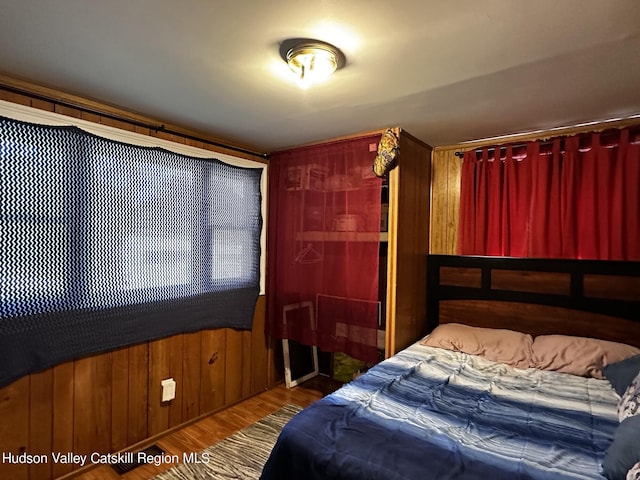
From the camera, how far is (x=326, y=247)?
308 centimetres

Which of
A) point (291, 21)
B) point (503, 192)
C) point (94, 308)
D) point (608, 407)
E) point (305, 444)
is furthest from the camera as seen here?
point (503, 192)

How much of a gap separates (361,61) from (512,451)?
1.79 m

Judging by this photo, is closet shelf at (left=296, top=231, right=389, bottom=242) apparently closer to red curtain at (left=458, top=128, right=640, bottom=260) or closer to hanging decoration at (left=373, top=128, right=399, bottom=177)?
hanging decoration at (left=373, top=128, right=399, bottom=177)

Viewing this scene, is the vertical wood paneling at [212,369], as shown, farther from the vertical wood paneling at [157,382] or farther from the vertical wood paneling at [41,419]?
the vertical wood paneling at [41,419]

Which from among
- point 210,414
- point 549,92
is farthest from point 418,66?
point 210,414

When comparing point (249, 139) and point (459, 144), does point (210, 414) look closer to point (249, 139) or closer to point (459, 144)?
point (249, 139)

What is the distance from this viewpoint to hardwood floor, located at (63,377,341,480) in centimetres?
227

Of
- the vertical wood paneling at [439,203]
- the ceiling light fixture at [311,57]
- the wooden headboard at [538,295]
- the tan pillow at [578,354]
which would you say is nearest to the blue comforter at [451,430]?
the tan pillow at [578,354]

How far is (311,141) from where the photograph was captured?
10.4 ft

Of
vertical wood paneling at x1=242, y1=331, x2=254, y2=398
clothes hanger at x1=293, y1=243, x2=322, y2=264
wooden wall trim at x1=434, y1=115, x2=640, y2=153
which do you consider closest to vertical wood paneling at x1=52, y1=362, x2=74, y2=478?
vertical wood paneling at x1=242, y1=331, x2=254, y2=398

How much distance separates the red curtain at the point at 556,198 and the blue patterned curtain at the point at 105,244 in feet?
6.70

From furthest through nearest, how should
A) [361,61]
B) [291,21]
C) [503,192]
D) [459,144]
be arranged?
[459,144], [503,192], [361,61], [291,21]

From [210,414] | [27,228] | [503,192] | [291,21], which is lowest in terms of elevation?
[210,414]

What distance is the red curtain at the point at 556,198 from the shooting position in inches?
94.5
